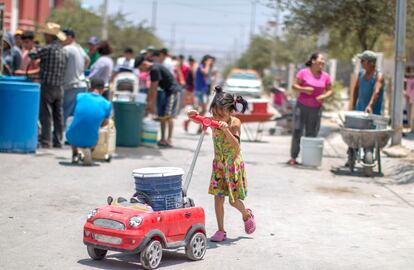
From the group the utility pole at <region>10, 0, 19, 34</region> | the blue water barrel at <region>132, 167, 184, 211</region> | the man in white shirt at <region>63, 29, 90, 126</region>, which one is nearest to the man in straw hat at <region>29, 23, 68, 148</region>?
the man in white shirt at <region>63, 29, 90, 126</region>

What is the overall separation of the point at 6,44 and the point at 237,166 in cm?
969

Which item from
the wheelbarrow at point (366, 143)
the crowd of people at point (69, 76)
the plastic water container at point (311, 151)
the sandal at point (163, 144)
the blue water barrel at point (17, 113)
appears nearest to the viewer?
the wheelbarrow at point (366, 143)

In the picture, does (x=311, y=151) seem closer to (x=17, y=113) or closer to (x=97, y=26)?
(x=17, y=113)

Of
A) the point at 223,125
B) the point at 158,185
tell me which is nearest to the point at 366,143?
the point at 223,125

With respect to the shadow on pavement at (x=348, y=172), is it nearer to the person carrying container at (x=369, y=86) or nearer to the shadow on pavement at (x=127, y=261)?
the person carrying container at (x=369, y=86)

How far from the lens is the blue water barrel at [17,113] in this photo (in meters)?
13.9

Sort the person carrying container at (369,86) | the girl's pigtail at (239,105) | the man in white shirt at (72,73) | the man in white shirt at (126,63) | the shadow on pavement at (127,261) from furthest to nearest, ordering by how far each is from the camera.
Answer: the man in white shirt at (126,63), the man in white shirt at (72,73), the person carrying container at (369,86), the girl's pigtail at (239,105), the shadow on pavement at (127,261)

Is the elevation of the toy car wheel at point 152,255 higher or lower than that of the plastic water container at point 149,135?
lower

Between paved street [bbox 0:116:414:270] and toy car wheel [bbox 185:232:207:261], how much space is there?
8 cm

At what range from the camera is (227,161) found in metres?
8.41

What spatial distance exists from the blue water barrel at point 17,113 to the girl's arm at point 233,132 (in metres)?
6.42

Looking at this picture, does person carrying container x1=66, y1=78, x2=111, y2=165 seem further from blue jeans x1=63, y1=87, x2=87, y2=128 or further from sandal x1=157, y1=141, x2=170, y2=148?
sandal x1=157, y1=141, x2=170, y2=148

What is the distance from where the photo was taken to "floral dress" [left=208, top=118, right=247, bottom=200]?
27.5 ft

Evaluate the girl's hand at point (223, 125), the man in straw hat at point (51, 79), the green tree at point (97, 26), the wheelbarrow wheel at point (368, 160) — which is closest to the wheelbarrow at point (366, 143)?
the wheelbarrow wheel at point (368, 160)
